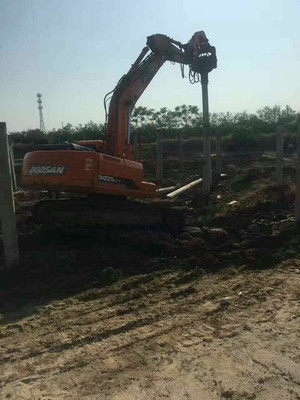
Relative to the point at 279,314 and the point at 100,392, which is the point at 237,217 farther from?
the point at 100,392

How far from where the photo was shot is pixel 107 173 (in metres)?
7.74

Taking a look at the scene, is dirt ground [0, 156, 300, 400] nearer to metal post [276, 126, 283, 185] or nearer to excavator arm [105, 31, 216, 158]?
excavator arm [105, 31, 216, 158]

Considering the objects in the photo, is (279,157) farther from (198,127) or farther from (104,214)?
(198,127)

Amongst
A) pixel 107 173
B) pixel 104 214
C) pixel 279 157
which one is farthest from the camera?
pixel 279 157

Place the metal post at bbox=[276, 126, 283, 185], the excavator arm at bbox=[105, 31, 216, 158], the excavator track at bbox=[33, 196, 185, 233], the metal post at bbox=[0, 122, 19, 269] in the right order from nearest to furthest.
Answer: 1. the metal post at bbox=[0, 122, 19, 269]
2. the excavator track at bbox=[33, 196, 185, 233]
3. the excavator arm at bbox=[105, 31, 216, 158]
4. the metal post at bbox=[276, 126, 283, 185]

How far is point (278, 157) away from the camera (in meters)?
11.8

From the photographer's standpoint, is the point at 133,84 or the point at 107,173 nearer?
the point at 107,173

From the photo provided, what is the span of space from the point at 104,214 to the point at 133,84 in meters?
3.17

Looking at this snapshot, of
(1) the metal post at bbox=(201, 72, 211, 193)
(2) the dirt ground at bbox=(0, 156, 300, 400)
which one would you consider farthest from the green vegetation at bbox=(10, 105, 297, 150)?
(2) the dirt ground at bbox=(0, 156, 300, 400)

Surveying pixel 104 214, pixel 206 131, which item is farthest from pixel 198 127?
pixel 104 214

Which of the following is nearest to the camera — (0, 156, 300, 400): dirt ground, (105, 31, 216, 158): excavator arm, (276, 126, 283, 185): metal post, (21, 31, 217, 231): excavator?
(0, 156, 300, 400): dirt ground

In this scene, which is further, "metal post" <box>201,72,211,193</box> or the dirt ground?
"metal post" <box>201,72,211,193</box>

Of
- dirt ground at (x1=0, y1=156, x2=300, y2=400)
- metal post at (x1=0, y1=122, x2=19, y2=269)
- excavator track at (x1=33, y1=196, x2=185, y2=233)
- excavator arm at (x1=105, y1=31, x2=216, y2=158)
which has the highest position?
excavator arm at (x1=105, y1=31, x2=216, y2=158)

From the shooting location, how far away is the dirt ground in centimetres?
327
